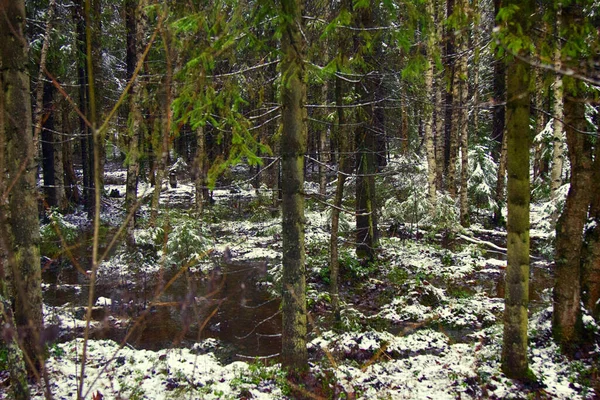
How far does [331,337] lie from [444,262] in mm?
5776

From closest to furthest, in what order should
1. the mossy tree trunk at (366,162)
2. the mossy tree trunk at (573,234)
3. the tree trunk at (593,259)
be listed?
the mossy tree trunk at (573,234) < the tree trunk at (593,259) < the mossy tree trunk at (366,162)

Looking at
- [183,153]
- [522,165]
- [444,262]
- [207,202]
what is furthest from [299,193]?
[183,153]

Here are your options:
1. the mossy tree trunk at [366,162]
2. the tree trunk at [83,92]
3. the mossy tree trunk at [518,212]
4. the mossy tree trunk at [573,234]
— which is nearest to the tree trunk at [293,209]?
the mossy tree trunk at [518,212]

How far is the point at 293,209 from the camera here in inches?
203

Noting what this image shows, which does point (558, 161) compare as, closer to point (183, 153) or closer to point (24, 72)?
point (24, 72)

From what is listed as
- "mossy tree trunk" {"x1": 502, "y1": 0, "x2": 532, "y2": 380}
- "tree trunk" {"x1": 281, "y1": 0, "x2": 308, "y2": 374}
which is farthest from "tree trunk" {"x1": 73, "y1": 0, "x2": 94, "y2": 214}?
"mossy tree trunk" {"x1": 502, "y1": 0, "x2": 532, "y2": 380}

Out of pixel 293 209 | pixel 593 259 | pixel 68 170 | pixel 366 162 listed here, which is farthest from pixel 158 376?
pixel 68 170

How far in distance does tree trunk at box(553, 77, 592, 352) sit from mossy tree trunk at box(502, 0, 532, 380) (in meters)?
1.16

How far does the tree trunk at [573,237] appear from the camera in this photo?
5.44 metres

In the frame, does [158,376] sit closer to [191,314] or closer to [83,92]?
[191,314]

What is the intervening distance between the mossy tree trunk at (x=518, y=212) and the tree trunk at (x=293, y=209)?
8.70 ft

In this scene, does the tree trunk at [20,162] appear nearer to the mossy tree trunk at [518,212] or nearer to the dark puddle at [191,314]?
the dark puddle at [191,314]

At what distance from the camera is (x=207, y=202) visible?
23203 mm

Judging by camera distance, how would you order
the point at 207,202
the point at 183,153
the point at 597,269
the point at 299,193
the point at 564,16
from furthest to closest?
the point at 183,153, the point at 207,202, the point at 597,269, the point at 299,193, the point at 564,16
